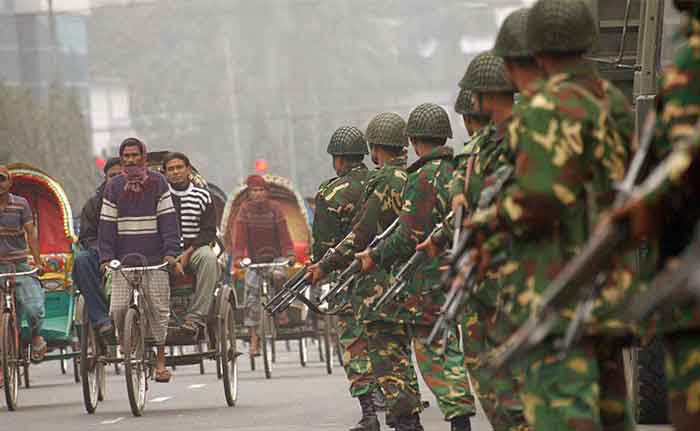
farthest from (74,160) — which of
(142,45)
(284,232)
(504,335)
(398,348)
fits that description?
(504,335)

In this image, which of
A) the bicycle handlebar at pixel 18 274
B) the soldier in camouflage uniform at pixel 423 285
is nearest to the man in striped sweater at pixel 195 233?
the bicycle handlebar at pixel 18 274

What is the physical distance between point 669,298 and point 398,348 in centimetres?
835

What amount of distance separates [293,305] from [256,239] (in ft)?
3.09

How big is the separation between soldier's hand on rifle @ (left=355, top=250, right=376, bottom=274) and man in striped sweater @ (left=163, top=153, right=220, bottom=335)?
5.03 meters

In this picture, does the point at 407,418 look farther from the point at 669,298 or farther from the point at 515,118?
the point at 669,298

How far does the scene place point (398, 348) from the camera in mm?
13844

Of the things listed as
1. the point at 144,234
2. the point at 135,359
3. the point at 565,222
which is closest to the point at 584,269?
the point at 565,222

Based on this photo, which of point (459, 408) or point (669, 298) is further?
point (459, 408)

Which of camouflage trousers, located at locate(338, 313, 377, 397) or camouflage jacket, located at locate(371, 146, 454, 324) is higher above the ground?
camouflage jacket, located at locate(371, 146, 454, 324)

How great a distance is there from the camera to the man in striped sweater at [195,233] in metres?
18.2

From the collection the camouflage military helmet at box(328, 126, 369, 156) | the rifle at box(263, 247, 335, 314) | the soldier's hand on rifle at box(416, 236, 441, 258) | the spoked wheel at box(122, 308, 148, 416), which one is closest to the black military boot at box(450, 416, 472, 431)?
the soldier's hand on rifle at box(416, 236, 441, 258)

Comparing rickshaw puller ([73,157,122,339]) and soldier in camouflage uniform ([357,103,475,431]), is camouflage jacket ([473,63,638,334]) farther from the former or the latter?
rickshaw puller ([73,157,122,339])

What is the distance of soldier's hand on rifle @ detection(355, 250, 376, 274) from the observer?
43.3 ft

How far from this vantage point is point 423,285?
1346cm
